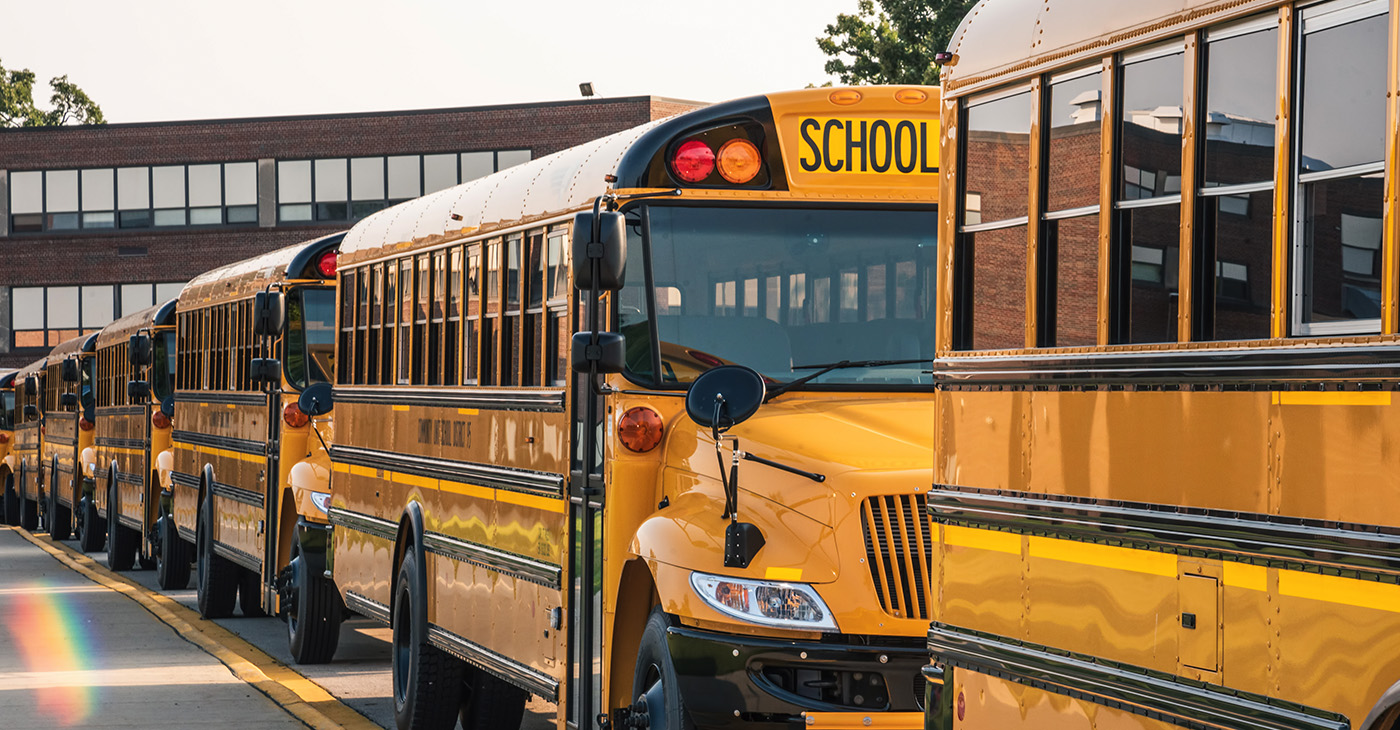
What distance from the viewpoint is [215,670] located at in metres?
12.8

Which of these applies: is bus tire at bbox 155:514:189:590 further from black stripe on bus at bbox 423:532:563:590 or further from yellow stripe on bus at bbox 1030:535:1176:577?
yellow stripe on bus at bbox 1030:535:1176:577

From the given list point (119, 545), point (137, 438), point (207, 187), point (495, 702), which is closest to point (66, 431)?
point (119, 545)

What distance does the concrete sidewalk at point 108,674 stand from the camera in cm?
1072

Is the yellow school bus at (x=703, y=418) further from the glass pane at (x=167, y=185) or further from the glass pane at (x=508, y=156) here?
the glass pane at (x=167, y=185)

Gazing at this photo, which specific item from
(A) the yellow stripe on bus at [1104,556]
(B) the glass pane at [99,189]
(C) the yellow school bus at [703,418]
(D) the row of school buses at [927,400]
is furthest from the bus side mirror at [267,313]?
(B) the glass pane at [99,189]

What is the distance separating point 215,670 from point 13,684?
124cm

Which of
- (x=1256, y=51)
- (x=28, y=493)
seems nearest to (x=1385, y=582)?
(x=1256, y=51)

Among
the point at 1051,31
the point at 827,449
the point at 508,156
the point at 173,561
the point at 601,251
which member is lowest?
the point at 173,561

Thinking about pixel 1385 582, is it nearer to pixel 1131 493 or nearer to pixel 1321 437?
pixel 1321 437

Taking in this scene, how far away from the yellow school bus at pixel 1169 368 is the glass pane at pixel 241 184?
5317cm

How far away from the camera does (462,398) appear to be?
30.5 feet

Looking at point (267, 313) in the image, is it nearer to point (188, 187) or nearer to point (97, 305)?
point (188, 187)

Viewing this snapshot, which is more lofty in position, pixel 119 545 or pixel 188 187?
pixel 188 187

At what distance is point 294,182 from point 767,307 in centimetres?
5041
